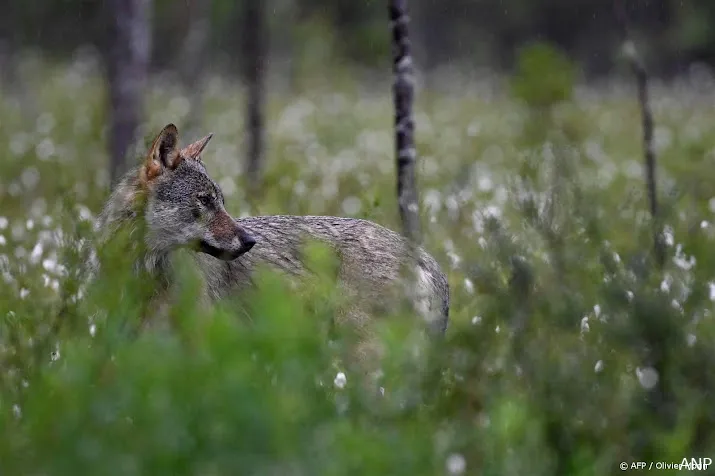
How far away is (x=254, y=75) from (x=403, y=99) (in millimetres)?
5978

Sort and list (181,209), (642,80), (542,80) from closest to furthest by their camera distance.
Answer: (181,209) < (642,80) < (542,80)

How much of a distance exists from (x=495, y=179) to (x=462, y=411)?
9454mm

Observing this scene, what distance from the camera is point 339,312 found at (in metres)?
6.09

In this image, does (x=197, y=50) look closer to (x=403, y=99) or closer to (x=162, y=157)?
(x=403, y=99)

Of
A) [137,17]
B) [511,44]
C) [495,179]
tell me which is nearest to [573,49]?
[511,44]

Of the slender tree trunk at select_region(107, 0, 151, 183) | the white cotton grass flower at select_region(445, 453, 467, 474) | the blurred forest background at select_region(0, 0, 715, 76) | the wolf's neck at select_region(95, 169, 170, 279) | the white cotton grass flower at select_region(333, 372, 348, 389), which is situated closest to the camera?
the white cotton grass flower at select_region(445, 453, 467, 474)

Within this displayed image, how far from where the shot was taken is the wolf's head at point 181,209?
6.05m

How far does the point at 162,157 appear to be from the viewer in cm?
621

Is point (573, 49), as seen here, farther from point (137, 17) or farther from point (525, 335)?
point (525, 335)

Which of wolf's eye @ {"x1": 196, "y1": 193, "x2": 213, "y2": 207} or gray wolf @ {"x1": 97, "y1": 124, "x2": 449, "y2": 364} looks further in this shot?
wolf's eye @ {"x1": 196, "y1": 193, "x2": 213, "y2": 207}

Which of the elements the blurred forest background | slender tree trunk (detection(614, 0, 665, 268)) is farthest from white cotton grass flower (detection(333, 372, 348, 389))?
the blurred forest background

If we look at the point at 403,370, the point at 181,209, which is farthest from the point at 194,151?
the point at 403,370

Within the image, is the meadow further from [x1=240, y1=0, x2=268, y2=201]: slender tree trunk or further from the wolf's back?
[x1=240, y1=0, x2=268, y2=201]: slender tree trunk

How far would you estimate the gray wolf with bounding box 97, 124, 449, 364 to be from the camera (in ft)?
19.9
